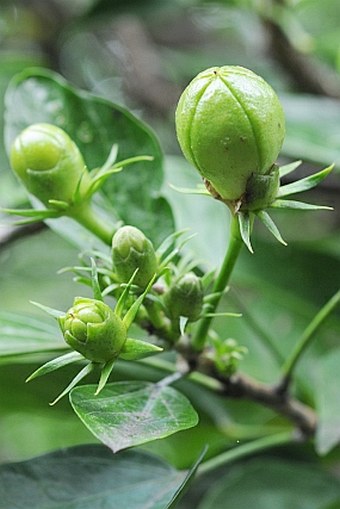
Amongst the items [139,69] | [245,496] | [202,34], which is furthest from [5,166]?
[202,34]

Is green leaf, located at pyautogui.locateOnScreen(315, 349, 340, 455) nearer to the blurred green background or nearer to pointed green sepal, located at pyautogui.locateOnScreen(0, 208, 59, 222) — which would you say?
the blurred green background

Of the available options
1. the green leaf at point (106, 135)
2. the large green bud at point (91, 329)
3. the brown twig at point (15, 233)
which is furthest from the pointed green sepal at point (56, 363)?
the brown twig at point (15, 233)

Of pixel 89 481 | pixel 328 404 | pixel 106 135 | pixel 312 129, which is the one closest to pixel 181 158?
pixel 312 129

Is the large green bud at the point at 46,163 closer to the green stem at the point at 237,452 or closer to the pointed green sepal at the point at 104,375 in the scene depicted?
the pointed green sepal at the point at 104,375

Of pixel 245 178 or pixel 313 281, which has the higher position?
pixel 245 178

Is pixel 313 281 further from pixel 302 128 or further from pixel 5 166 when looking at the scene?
pixel 5 166

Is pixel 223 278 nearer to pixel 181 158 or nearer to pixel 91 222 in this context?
pixel 91 222

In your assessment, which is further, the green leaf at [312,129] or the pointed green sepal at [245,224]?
the green leaf at [312,129]
